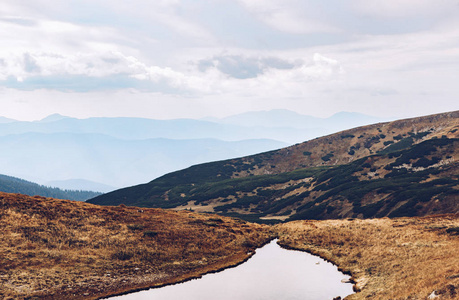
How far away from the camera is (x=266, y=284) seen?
3328 cm

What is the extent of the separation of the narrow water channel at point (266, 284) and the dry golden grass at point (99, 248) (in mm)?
2072

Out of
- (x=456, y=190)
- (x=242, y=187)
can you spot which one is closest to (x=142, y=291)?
(x=456, y=190)

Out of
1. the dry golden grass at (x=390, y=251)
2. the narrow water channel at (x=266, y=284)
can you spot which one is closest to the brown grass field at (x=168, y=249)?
the dry golden grass at (x=390, y=251)

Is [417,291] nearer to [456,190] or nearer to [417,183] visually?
[456,190]

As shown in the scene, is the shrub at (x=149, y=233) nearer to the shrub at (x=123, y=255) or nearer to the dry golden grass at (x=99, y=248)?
the dry golden grass at (x=99, y=248)

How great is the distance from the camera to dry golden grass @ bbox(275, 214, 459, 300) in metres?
27.0

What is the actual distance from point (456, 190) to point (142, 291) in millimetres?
71577

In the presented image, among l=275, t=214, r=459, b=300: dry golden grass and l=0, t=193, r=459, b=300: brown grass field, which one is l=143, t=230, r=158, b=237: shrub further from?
l=275, t=214, r=459, b=300: dry golden grass

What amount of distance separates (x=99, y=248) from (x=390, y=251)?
31646 mm

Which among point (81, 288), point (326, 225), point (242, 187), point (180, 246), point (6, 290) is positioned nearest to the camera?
point (6, 290)

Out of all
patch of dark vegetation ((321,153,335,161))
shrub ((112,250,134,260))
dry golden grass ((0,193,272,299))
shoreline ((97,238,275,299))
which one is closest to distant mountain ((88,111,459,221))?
patch of dark vegetation ((321,153,335,161))

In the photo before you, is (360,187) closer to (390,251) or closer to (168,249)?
A: (390,251)

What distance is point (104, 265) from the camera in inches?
1459

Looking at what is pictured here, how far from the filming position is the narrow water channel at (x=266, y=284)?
30688 millimetres
